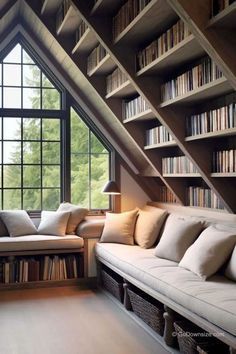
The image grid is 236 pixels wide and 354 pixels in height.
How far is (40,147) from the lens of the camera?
6.45 meters

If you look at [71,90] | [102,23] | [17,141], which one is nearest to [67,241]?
[17,141]

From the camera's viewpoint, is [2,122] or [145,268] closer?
[145,268]

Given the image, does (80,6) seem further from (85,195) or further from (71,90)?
(85,195)

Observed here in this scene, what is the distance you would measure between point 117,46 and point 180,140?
1.16 metres

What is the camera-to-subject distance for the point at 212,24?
3215 mm

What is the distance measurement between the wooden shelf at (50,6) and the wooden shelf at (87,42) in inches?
17.4

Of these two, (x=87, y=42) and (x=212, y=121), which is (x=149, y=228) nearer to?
(x=212, y=121)

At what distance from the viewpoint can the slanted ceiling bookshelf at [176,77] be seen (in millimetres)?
3326

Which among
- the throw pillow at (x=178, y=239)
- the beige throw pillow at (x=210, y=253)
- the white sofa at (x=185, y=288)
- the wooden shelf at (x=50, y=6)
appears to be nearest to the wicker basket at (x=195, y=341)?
the white sofa at (x=185, y=288)

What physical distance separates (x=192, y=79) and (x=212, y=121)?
406 millimetres

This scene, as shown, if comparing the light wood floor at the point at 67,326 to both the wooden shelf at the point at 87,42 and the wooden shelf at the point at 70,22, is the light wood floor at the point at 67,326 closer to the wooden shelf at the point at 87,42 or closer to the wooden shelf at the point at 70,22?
the wooden shelf at the point at 87,42

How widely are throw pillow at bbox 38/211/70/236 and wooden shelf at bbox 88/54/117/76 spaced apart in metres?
1.73

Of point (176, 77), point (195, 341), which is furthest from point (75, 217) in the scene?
point (195, 341)

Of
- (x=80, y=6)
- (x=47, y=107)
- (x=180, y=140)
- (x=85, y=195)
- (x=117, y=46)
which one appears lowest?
(x=85, y=195)
